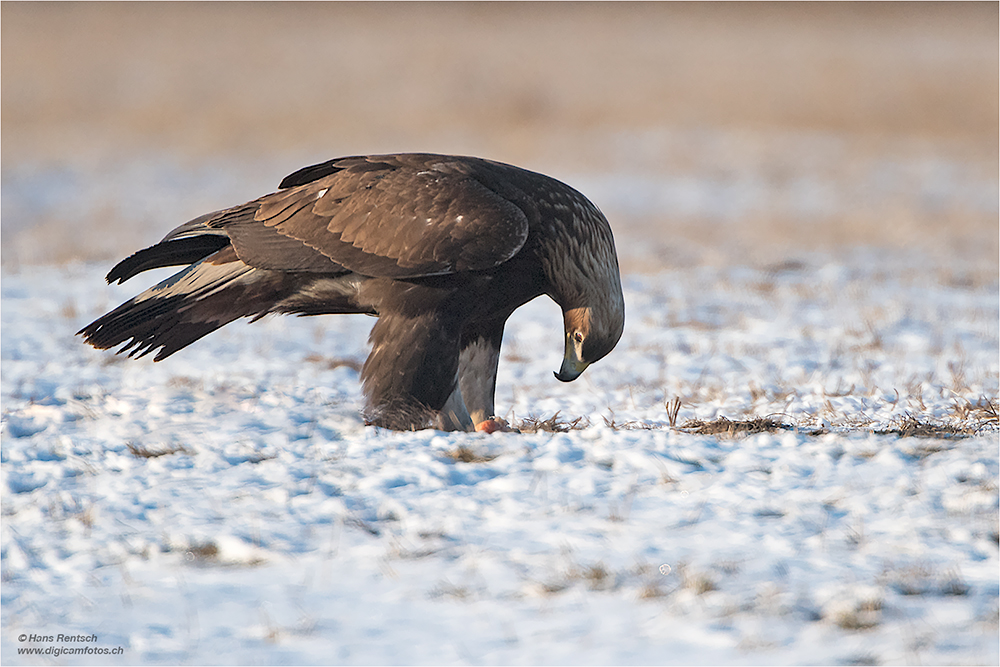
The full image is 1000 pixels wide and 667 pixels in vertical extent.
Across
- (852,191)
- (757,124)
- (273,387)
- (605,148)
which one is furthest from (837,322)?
(757,124)

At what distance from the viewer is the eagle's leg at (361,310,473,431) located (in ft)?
16.0

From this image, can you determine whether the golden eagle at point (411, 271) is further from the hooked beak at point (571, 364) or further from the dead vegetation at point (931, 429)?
the dead vegetation at point (931, 429)

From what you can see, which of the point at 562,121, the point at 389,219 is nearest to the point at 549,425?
the point at 389,219

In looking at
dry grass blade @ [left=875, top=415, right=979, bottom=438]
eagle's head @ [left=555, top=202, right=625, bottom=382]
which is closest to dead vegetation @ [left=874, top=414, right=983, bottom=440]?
dry grass blade @ [left=875, top=415, right=979, bottom=438]

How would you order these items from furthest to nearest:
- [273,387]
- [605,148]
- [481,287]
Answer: [605,148] < [273,387] < [481,287]

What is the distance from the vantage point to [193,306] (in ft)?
17.3

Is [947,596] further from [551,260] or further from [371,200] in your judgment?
[371,200]

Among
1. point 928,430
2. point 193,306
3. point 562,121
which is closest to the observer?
point 928,430

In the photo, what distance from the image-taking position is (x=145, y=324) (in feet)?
17.4

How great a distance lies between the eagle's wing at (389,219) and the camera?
479cm

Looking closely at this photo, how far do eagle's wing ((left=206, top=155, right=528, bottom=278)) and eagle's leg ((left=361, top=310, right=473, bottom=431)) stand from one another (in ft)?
0.75

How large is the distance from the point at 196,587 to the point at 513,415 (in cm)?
239

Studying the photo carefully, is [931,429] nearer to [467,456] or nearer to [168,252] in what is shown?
[467,456]

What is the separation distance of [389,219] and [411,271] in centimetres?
29
